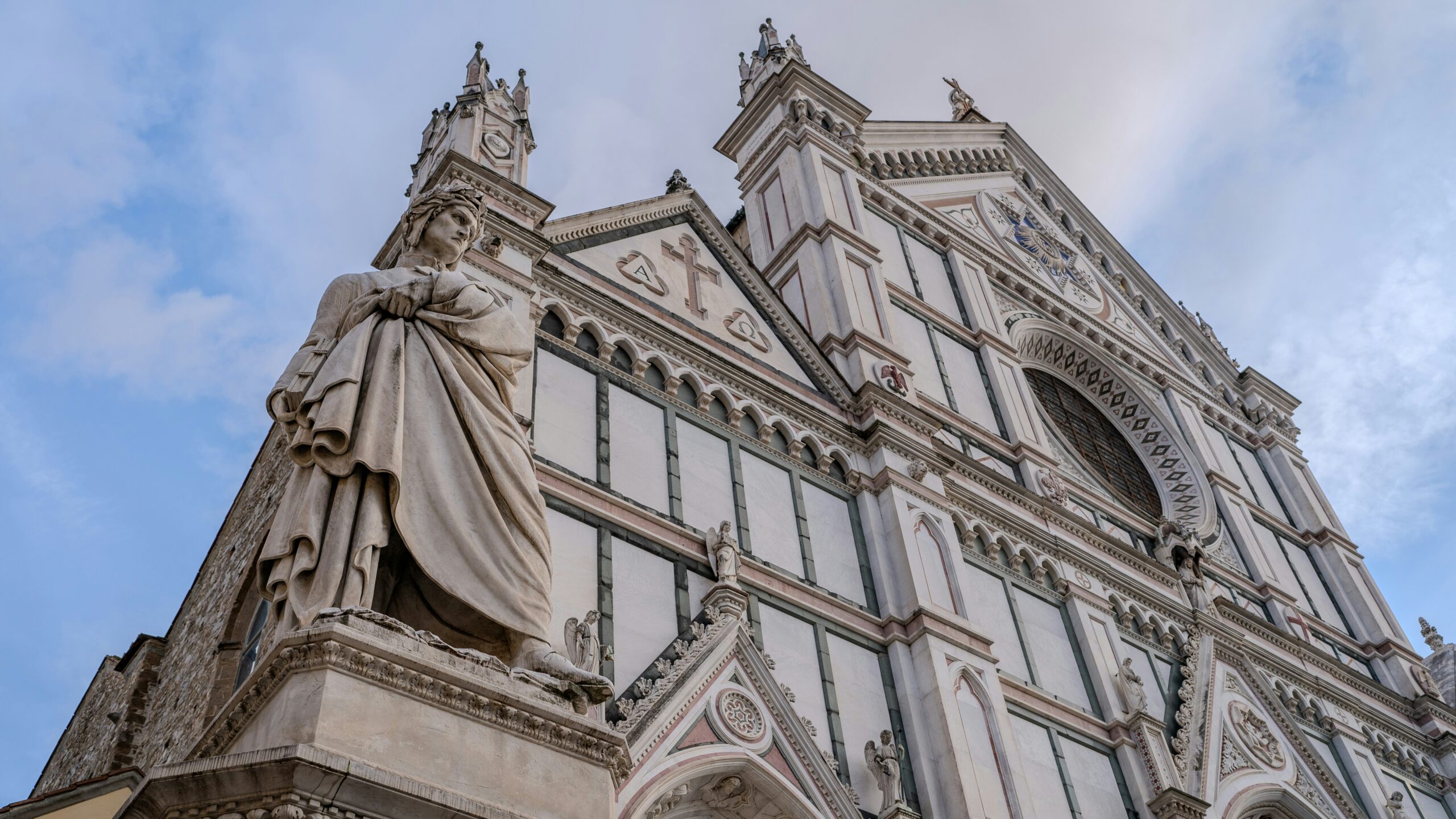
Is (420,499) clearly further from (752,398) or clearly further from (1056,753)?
(1056,753)

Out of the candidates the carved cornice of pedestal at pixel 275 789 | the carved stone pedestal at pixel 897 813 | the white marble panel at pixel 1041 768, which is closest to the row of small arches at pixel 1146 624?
the white marble panel at pixel 1041 768

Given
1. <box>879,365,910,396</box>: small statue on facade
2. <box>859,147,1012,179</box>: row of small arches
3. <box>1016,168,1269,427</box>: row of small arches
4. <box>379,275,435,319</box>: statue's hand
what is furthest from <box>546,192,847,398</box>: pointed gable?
<box>1016,168,1269,427</box>: row of small arches

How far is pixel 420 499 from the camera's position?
4.81m

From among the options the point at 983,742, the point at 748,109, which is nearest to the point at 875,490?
the point at 983,742

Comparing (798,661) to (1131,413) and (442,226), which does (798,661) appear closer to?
(442,226)

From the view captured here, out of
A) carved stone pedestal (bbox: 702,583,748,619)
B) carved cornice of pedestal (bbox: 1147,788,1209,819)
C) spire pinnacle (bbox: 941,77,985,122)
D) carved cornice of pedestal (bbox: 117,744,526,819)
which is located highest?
spire pinnacle (bbox: 941,77,985,122)

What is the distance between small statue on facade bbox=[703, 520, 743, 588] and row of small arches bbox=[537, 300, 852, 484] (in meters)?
1.65

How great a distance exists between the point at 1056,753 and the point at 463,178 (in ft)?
24.6

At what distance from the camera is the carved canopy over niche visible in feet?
64.3

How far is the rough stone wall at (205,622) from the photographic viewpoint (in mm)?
9445

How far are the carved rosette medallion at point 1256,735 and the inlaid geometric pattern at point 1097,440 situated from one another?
366 cm

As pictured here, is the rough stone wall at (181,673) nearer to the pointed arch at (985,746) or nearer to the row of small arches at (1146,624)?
the pointed arch at (985,746)

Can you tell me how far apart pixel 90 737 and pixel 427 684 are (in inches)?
416

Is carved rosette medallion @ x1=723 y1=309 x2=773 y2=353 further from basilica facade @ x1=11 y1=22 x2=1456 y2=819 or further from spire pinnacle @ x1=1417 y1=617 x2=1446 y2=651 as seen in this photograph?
spire pinnacle @ x1=1417 y1=617 x2=1446 y2=651
